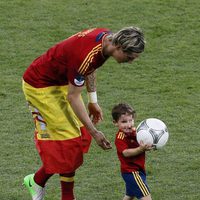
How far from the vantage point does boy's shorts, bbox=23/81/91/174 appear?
758 centimetres

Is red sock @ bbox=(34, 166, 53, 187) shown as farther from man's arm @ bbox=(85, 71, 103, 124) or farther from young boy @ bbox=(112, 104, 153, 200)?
young boy @ bbox=(112, 104, 153, 200)

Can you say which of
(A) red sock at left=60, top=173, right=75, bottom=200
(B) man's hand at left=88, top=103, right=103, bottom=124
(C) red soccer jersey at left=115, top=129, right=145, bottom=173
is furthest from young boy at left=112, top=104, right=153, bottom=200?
(A) red sock at left=60, top=173, right=75, bottom=200

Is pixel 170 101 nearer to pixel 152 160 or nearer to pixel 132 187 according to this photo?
pixel 152 160

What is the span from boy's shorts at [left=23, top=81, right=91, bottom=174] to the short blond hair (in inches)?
39.6

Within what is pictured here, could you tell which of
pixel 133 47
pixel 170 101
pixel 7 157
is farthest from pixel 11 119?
pixel 133 47

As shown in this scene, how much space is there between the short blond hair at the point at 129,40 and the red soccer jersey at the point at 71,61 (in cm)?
22

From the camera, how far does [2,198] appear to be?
8195mm

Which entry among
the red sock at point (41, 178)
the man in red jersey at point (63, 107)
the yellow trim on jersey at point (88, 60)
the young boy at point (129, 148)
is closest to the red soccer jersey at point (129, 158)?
A: the young boy at point (129, 148)

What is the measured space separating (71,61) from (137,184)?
138 centimetres

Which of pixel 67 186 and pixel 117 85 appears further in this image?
pixel 117 85

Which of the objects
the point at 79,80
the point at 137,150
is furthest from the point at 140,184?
the point at 79,80

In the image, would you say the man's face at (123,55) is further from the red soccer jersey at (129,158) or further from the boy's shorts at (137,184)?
the boy's shorts at (137,184)

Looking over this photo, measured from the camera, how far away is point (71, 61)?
705 cm

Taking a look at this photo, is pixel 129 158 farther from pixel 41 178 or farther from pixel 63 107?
pixel 41 178
